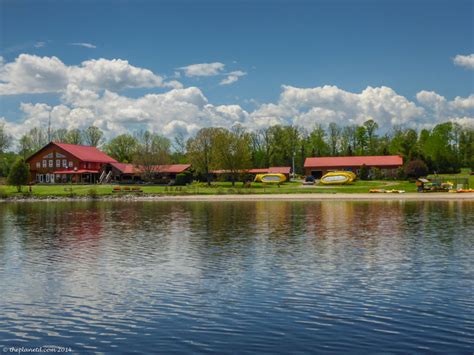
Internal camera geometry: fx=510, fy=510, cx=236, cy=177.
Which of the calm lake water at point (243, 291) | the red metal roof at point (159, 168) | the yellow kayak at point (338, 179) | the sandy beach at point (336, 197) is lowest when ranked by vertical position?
the calm lake water at point (243, 291)

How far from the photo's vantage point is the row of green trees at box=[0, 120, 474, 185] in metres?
92.2

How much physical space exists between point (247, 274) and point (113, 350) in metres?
8.34

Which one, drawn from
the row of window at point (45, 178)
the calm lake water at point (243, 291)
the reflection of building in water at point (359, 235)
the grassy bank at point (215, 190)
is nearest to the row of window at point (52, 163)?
the row of window at point (45, 178)

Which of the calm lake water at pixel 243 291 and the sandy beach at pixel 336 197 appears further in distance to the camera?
the sandy beach at pixel 336 197

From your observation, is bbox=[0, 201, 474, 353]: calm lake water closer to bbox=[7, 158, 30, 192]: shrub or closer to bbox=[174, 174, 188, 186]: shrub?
bbox=[7, 158, 30, 192]: shrub

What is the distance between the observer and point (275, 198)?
69.8 m

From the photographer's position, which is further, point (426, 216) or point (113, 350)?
point (426, 216)

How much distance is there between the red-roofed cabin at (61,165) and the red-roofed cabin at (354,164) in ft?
152

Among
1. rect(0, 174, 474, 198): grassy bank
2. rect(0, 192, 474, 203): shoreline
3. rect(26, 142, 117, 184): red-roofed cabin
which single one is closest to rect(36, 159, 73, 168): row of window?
rect(26, 142, 117, 184): red-roofed cabin

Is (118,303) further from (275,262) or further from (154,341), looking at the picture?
(275,262)

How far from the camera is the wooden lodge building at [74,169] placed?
10588 centimetres

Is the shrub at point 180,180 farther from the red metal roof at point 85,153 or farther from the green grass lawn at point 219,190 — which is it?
the red metal roof at point 85,153

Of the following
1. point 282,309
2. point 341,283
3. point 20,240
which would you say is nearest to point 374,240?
point 341,283

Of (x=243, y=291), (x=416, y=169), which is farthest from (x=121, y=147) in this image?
(x=243, y=291)
